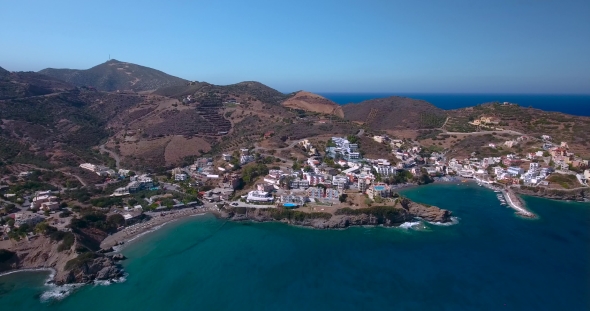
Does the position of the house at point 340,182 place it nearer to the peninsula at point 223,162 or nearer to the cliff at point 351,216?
the peninsula at point 223,162

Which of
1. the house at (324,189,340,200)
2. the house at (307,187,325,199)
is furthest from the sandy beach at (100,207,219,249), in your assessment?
the house at (324,189,340,200)

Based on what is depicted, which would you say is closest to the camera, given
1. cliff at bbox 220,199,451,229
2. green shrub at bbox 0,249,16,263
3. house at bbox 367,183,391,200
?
green shrub at bbox 0,249,16,263

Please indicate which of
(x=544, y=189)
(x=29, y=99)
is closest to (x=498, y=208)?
(x=544, y=189)

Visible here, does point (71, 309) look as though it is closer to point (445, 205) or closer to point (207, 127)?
point (445, 205)

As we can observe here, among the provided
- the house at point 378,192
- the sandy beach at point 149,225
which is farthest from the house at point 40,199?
the house at point 378,192

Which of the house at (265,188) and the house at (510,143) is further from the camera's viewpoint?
the house at (510,143)

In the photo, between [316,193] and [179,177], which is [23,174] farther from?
[316,193]

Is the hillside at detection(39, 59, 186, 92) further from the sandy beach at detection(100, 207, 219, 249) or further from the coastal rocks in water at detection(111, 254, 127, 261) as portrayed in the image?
the coastal rocks in water at detection(111, 254, 127, 261)
